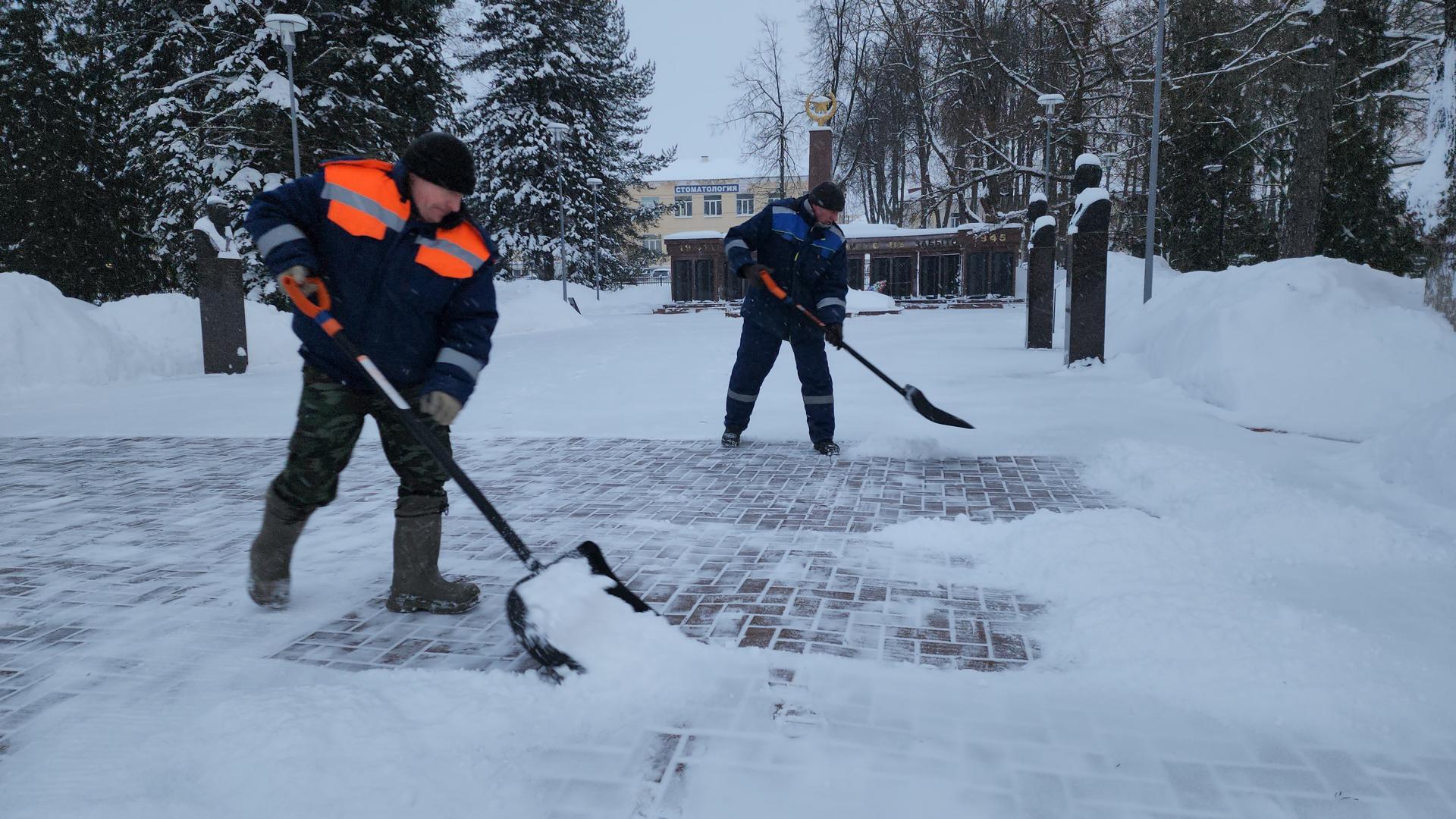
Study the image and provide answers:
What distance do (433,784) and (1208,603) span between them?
8.00 ft

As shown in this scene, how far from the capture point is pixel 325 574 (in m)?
3.54

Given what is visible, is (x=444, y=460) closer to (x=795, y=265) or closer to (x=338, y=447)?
(x=338, y=447)

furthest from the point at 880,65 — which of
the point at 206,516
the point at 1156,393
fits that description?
the point at 206,516

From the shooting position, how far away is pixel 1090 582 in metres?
3.21

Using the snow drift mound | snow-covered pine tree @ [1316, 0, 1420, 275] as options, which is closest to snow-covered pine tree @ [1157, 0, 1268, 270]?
snow-covered pine tree @ [1316, 0, 1420, 275]

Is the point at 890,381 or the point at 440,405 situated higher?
the point at 440,405

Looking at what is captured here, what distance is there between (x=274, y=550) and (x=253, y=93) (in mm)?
15785

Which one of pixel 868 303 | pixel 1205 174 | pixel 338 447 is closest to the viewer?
pixel 338 447

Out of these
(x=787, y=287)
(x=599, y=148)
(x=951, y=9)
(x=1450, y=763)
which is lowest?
(x=1450, y=763)

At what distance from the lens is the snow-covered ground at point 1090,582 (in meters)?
2.10

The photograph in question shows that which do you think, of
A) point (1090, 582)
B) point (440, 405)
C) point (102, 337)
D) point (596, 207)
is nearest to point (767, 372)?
point (1090, 582)

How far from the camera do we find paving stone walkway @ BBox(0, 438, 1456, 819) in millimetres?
2076

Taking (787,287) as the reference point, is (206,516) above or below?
below

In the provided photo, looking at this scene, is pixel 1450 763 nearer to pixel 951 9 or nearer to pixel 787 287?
pixel 787 287
